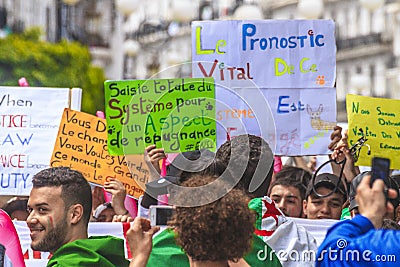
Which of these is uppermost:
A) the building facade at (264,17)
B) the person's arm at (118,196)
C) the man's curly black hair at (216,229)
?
the building facade at (264,17)

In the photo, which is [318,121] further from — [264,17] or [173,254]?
[264,17]

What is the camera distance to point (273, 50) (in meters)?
7.54

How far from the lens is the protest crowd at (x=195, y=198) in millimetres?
5051

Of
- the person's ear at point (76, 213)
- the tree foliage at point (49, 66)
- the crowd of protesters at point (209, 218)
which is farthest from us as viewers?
the tree foliage at point (49, 66)

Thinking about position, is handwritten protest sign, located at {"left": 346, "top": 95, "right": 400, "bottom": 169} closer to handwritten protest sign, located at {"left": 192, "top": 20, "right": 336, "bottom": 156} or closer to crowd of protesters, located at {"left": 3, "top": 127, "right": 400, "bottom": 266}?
handwritten protest sign, located at {"left": 192, "top": 20, "right": 336, "bottom": 156}

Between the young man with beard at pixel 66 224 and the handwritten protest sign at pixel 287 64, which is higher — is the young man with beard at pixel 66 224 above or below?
below

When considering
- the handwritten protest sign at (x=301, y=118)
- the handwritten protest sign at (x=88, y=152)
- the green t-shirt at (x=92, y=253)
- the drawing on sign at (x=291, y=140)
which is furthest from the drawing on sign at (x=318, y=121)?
the green t-shirt at (x=92, y=253)

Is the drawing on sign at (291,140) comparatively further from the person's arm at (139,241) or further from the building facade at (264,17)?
the building facade at (264,17)

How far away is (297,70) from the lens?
7.54 meters

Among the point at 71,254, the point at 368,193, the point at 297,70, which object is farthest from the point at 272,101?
the point at 368,193

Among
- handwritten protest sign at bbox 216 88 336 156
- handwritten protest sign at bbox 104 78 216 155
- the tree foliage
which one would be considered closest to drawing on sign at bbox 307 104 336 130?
handwritten protest sign at bbox 216 88 336 156

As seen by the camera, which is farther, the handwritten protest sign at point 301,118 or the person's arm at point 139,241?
the handwritten protest sign at point 301,118

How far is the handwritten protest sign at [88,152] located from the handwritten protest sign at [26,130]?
0.41 meters

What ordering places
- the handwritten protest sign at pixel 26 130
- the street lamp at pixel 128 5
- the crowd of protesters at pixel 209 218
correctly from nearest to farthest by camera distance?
the crowd of protesters at pixel 209 218, the handwritten protest sign at pixel 26 130, the street lamp at pixel 128 5
